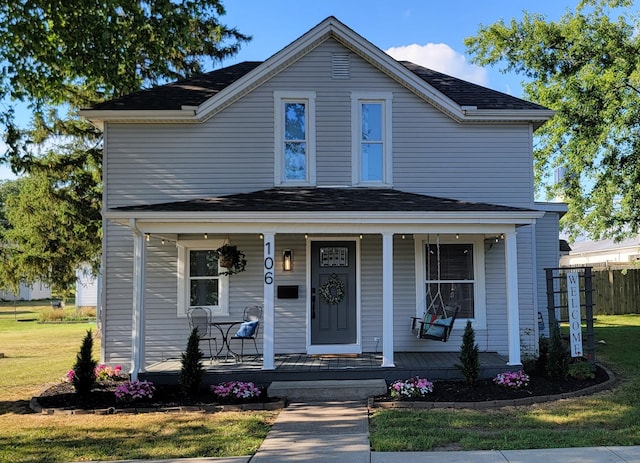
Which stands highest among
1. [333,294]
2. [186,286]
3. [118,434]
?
[186,286]

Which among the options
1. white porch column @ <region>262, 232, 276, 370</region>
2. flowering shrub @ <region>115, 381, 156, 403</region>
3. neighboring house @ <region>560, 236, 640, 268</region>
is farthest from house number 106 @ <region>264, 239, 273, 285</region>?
neighboring house @ <region>560, 236, 640, 268</region>

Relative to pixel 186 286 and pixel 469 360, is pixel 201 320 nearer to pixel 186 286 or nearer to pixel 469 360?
pixel 186 286

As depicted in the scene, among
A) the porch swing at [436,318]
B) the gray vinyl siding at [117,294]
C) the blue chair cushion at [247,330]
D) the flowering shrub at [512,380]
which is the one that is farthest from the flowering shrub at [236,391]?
the flowering shrub at [512,380]

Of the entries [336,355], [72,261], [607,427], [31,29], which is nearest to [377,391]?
[336,355]

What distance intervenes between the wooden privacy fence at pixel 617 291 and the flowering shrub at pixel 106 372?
743 inches

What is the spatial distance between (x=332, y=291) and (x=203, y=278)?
2567 millimetres

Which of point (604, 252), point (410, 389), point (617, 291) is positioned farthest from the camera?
point (604, 252)

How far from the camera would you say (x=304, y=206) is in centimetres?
860

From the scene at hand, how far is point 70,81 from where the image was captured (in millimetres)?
13164

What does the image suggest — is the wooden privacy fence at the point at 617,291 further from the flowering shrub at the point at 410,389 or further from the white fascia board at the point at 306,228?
the flowering shrub at the point at 410,389

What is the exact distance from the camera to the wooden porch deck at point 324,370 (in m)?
8.13

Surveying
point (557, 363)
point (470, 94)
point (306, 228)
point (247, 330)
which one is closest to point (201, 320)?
point (247, 330)

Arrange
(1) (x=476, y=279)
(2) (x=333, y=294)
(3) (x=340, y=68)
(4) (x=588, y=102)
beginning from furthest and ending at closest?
(4) (x=588, y=102) < (3) (x=340, y=68) < (1) (x=476, y=279) < (2) (x=333, y=294)

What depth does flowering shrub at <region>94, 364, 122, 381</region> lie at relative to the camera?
8.95m
